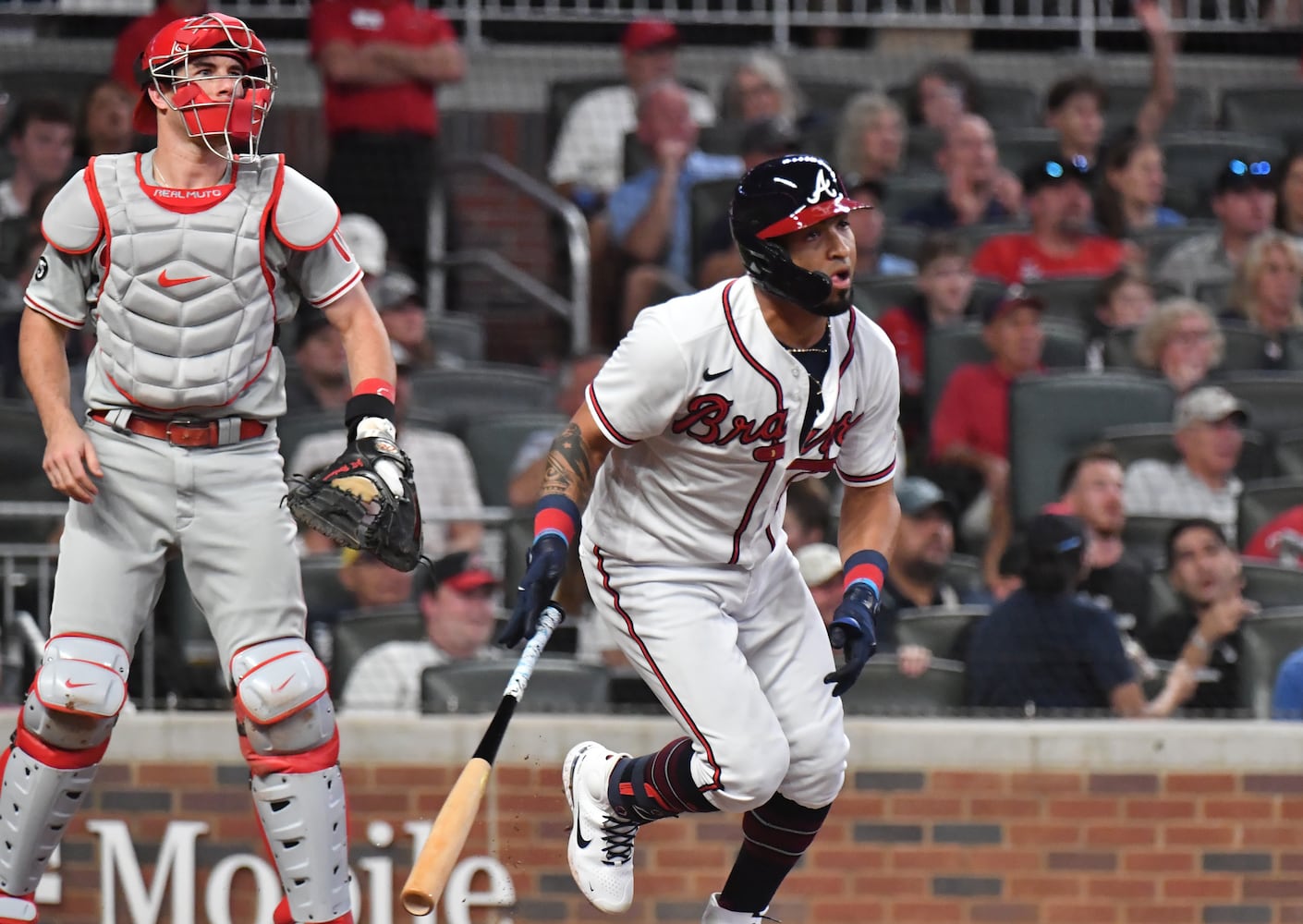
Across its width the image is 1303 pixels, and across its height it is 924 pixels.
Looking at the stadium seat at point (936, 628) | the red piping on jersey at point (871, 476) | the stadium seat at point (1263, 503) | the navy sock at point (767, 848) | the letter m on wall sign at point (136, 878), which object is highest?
the red piping on jersey at point (871, 476)

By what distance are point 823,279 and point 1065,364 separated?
4267mm

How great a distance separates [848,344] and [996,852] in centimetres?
208

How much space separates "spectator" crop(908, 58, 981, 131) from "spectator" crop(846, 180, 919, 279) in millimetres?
1215

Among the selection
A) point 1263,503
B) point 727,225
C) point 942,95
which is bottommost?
point 1263,503

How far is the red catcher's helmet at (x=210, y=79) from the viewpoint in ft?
15.6

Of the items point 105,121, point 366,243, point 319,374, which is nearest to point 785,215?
point 319,374

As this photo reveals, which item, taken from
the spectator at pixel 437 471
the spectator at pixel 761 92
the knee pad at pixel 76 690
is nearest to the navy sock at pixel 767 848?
the knee pad at pixel 76 690

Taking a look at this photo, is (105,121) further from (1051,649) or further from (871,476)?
(871,476)

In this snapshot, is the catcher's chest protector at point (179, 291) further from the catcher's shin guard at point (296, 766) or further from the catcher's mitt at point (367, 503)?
the catcher's shin guard at point (296, 766)

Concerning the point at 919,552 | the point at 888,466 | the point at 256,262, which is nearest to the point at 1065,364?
the point at 919,552

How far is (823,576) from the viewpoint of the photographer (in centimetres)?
676

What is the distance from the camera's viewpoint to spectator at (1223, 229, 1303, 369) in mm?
9008

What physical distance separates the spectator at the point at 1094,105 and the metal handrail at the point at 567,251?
2242mm

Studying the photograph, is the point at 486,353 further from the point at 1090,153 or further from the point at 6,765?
the point at 6,765
